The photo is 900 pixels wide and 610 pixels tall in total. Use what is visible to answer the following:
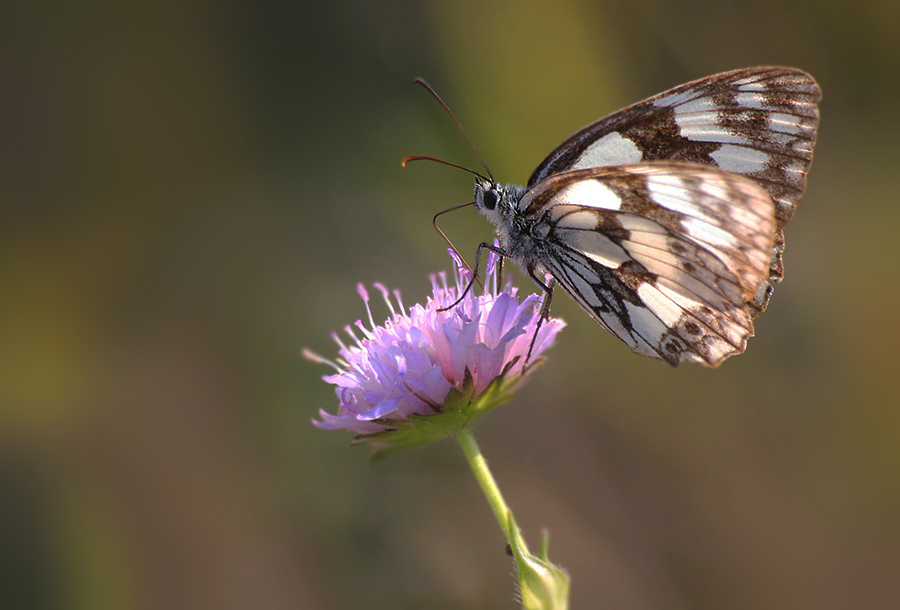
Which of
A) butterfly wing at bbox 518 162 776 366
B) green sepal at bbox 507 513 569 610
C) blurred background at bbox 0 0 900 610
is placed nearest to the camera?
green sepal at bbox 507 513 569 610

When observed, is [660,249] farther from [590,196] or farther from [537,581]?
[537,581]

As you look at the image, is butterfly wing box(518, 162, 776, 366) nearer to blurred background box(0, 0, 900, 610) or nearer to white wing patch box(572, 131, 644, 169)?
white wing patch box(572, 131, 644, 169)

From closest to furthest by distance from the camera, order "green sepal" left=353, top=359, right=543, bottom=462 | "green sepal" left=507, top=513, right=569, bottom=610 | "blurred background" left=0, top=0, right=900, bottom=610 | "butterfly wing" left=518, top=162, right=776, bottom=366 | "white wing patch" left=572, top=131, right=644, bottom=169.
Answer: "green sepal" left=507, top=513, right=569, bottom=610 → "butterfly wing" left=518, top=162, right=776, bottom=366 → "green sepal" left=353, top=359, right=543, bottom=462 → "white wing patch" left=572, top=131, right=644, bottom=169 → "blurred background" left=0, top=0, right=900, bottom=610

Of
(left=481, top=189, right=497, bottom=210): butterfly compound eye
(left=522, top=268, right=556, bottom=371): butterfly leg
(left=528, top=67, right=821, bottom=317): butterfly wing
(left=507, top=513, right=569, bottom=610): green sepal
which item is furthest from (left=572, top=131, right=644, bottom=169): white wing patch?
(left=507, top=513, right=569, bottom=610): green sepal

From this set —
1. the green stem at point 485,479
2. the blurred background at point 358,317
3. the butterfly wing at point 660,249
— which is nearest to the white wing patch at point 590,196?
the butterfly wing at point 660,249

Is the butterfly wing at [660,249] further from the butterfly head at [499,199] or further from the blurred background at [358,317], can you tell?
the blurred background at [358,317]

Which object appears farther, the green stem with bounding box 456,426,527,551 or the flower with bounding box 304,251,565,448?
the flower with bounding box 304,251,565,448

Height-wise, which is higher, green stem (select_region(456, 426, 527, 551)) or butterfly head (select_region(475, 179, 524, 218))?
butterfly head (select_region(475, 179, 524, 218))

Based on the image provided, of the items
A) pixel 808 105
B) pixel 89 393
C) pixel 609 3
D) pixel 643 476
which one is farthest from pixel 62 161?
pixel 808 105
